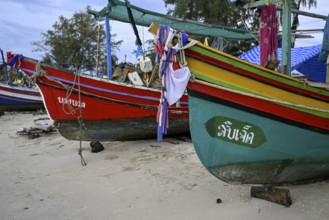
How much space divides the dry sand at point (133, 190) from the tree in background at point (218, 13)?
13237 mm

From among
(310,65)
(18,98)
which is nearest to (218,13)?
(310,65)

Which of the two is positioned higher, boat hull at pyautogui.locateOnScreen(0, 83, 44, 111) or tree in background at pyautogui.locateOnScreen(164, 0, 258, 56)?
tree in background at pyautogui.locateOnScreen(164, 0, 258, 56)

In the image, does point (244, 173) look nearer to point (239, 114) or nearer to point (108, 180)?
point (239, 114)

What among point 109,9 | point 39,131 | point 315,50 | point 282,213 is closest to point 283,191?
point 282,213

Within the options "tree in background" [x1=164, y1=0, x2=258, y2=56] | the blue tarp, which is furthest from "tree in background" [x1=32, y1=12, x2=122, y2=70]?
the blue tarp

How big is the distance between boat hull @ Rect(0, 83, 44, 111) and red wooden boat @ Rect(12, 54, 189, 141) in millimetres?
10970

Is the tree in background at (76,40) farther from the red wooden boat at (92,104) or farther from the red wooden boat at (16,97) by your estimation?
the red wooden boat at (92,104)

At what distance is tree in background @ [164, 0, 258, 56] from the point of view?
18.8m

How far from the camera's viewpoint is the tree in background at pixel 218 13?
61.6 ft

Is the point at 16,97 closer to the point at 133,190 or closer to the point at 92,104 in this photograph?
the point at 92,104

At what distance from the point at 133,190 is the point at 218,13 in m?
16.0

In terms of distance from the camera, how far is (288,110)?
3.80 meters

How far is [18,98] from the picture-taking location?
17438mm

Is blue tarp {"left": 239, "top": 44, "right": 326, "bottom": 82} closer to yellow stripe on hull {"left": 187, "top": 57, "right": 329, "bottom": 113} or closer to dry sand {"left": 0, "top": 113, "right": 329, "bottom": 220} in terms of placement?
dry sand {"left": 0, "top": 113, "right": 329, "bottom": 220}
